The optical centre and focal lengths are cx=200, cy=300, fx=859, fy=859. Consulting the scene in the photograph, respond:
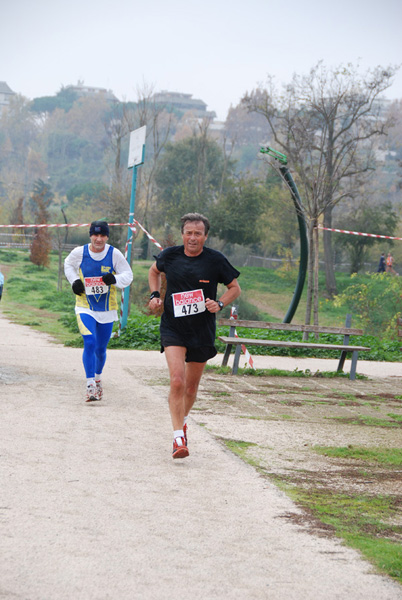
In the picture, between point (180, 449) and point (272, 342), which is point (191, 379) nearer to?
point (180, 449)

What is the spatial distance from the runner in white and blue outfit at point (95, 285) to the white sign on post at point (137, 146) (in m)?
6.78

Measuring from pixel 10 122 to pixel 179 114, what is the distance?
36288 mm

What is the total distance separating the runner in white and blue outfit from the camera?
865 cm

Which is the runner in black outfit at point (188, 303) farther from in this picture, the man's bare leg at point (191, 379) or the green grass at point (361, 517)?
the green grass at point (361, 517)

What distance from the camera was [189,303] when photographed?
6.46 m

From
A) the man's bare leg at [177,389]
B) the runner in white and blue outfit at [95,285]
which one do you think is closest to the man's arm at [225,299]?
the man's bare leg at [177,389]

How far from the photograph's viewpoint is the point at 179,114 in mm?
179500

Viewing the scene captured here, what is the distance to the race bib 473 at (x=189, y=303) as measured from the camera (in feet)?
21.2

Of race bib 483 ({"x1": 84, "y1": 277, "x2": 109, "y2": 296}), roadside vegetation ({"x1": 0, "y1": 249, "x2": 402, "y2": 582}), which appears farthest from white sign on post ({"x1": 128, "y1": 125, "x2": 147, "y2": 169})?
race bib 483 ({"x1": 84, "y1": 277, "x2": 109, "y2": 296})

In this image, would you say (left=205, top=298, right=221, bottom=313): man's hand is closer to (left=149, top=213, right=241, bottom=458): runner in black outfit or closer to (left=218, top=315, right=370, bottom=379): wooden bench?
(left=149, top=213, right=241, bottom=458): runner in black outfit

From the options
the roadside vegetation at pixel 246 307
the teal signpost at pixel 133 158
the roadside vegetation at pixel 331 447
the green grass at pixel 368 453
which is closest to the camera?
the roadside vegetation at pixel 331 447

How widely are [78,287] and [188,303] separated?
2.40 metres

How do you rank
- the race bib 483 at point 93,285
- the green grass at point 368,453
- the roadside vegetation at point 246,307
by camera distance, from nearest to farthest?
the green grass at point 368,453, the race bib 483 at point 93,285, the roadside vegetation at point 246,307

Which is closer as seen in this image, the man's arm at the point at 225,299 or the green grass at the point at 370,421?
the man's arm at the point at 225,299
